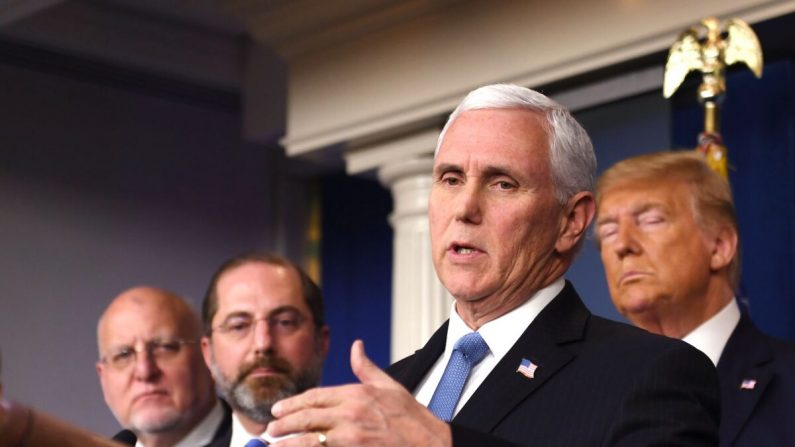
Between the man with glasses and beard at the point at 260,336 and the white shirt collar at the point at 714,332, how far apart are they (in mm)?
1086

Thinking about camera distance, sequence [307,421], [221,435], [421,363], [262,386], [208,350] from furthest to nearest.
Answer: [221,435], [208,350], [262,386], [421,363], [307,421]

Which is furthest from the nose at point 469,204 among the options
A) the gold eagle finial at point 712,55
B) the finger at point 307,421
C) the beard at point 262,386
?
the gold eagle finial at point 712,55

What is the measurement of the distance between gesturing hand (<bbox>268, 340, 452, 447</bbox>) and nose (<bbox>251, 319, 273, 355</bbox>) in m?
1.78

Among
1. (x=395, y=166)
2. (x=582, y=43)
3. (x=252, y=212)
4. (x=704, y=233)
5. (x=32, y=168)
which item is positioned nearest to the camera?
(x=704, y=233)

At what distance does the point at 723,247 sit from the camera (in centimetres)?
346

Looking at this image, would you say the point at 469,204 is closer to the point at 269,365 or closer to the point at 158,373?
the point at 269,365

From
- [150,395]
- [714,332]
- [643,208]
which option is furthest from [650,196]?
[150,395]

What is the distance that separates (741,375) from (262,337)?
4.30 feet

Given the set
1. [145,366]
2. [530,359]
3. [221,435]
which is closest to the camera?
[530,359]

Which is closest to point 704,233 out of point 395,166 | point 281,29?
point 395,166

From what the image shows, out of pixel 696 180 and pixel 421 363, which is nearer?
pixel 421 363

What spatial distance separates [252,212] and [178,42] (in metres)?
1.22

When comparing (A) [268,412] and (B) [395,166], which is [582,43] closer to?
(B) [395,166]

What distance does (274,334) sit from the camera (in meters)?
3.75
